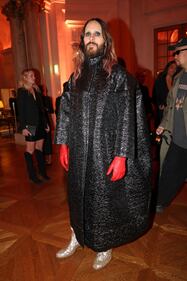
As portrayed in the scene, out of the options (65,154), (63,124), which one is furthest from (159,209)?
(63,124)

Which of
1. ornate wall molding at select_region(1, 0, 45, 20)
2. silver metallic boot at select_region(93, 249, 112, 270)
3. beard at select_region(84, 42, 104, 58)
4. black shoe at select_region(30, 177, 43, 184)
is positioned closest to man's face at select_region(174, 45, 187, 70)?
beard at select_region(84, 42, 104, 58)

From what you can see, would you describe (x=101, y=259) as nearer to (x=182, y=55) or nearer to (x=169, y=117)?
(x=169, y=117)

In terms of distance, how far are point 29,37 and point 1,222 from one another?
15.7 feet

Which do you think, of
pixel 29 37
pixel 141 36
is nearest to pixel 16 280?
pixel 29 37

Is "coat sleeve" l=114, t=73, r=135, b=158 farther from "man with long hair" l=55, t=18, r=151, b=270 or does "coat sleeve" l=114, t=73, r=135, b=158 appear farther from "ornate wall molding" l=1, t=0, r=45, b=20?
"ornate wall molding" l=1, t=0, r=45, b=20

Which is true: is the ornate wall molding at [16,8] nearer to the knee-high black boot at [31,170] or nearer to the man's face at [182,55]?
the knee-high black boot at [31,170]

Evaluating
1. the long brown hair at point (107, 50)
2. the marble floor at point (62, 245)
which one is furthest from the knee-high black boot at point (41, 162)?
the long brown hair at point (107, 50)

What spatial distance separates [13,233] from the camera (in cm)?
234

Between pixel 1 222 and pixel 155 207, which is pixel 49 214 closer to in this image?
pixel 1 222

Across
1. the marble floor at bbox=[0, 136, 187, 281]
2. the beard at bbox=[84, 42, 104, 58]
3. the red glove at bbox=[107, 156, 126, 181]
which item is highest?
the beard at bbox=[84, 42, 104, 58]

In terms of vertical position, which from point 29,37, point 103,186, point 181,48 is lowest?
point 103,186

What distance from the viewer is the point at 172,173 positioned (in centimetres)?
248

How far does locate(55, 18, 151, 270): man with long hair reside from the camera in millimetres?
1541

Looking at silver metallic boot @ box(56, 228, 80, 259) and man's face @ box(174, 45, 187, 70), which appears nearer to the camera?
silver metallic boot @ box(56, 228, 80, 259)
